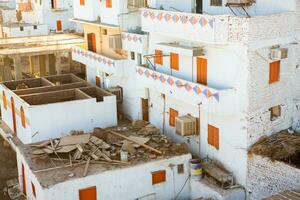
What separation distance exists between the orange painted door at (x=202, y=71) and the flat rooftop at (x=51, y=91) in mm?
8624

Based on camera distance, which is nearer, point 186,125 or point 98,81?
point 186,125

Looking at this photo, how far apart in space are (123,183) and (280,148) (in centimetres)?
834

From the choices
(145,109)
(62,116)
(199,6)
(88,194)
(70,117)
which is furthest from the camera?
(145,109)

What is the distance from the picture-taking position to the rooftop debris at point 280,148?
80.7ft

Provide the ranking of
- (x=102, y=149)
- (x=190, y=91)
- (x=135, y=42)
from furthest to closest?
(x=135, y=42)
(x=102, y=149)
(x=190, y=91)

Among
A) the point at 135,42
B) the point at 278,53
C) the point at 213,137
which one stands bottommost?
the point at 213,137

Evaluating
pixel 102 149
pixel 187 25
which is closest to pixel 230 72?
pixel 187 25

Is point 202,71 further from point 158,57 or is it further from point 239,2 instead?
point 158,57

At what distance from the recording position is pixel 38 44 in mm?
46125

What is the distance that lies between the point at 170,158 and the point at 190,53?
5874 millimetres

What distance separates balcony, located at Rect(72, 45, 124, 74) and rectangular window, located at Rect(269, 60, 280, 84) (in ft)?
38.8

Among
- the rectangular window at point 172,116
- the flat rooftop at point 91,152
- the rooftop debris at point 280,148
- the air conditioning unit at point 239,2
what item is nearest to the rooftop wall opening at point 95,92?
the flat rooftop at point 91,152

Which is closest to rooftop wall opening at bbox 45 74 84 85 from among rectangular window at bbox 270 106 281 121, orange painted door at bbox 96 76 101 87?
orange painted door at bbox 96 76 101 87

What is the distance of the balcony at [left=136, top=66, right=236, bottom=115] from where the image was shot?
81.4 feet
